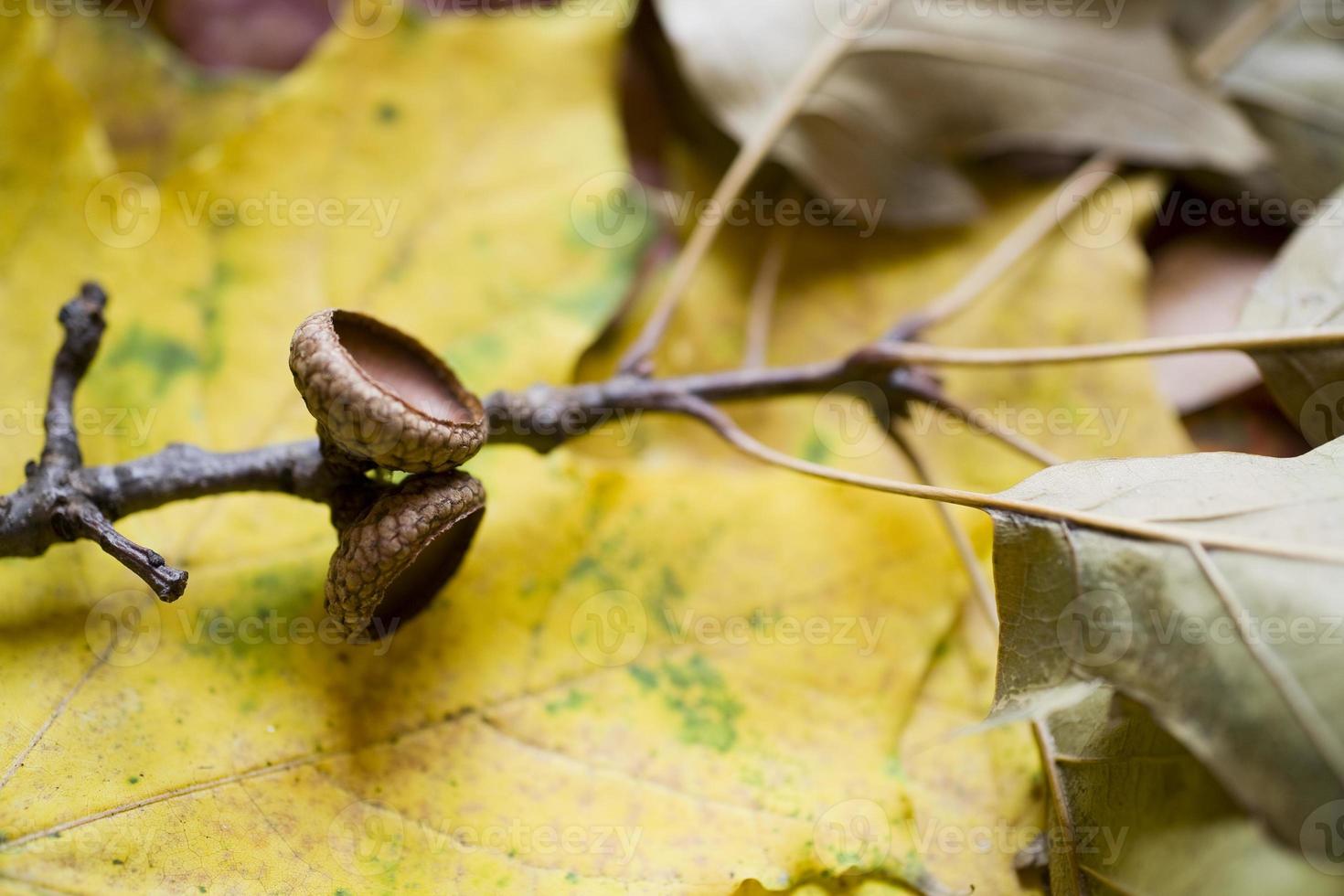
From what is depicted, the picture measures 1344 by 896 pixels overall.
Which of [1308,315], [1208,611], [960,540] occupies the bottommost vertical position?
[960,540]

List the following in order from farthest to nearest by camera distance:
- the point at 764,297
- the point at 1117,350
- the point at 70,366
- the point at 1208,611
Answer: the point at 764,297
the point at 1117,350
the point at 70,366
the point at 1208,611

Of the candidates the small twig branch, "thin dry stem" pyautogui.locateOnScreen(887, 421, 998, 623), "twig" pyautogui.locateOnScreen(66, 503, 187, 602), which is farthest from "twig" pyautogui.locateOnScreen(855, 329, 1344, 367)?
"twig" pyautogui.locateOnScreen(66, 503, 187, 602)

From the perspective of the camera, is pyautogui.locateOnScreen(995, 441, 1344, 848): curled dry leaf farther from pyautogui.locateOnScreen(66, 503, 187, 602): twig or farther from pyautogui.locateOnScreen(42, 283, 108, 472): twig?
pyautogui.locateOnScreen(42, 283, 108, 472): twig

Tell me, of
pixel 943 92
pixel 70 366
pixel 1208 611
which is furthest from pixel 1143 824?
pixel 70 366

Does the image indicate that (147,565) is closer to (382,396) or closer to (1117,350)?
(382,396)

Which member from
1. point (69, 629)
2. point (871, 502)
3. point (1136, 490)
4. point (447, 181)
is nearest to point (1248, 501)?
point (1136, 490)

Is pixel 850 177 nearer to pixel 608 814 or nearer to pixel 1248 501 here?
pixel 1248 501

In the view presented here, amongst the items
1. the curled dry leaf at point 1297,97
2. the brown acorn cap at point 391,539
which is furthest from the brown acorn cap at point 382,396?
the curled dry leaf at point 1297,97
